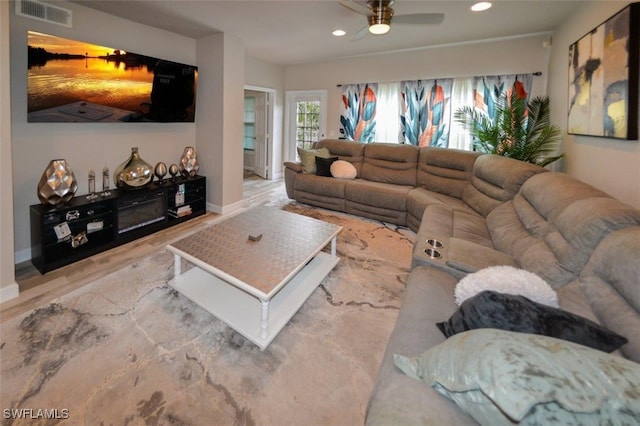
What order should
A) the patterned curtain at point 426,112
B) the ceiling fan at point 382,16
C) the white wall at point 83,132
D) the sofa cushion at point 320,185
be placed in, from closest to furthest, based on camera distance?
the ceiling fan at point 382,16 < the white wall at point 83,132 < the sofa cushion at point 320,185 < the patterned curtain at point 426,112

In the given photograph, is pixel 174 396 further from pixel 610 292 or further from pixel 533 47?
pixel 533 47

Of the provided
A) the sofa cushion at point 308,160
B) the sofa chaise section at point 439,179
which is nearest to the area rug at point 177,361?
the sofa chaise section at point 439,179

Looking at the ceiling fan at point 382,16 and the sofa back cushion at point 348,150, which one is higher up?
the ceiling fan at point 382,16

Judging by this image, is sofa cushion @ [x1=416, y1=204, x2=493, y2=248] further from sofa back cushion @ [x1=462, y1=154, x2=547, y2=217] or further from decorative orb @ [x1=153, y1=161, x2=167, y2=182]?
decorative orb @ [x1=153, y1=161, x2=167, y2=182]

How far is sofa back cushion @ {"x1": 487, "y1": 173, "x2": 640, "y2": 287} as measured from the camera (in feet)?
4.72

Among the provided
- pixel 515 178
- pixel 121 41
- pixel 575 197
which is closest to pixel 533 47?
pixel 515 178

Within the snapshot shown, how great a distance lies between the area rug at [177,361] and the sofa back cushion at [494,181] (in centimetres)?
139

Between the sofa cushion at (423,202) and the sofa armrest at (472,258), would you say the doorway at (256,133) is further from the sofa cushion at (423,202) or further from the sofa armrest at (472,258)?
the sofa armrest at (472,258)

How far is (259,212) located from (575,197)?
8.15ft

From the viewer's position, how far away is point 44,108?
2789 millimetres

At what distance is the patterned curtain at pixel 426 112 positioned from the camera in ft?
15.9

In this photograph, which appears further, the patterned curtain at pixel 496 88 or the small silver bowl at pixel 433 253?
the patterned curtain at pixel 496 88

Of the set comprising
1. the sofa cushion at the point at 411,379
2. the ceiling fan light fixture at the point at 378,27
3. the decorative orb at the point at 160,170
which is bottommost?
the sofa cushion at the point at 411,379

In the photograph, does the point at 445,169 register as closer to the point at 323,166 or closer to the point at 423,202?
the point at 423,202
